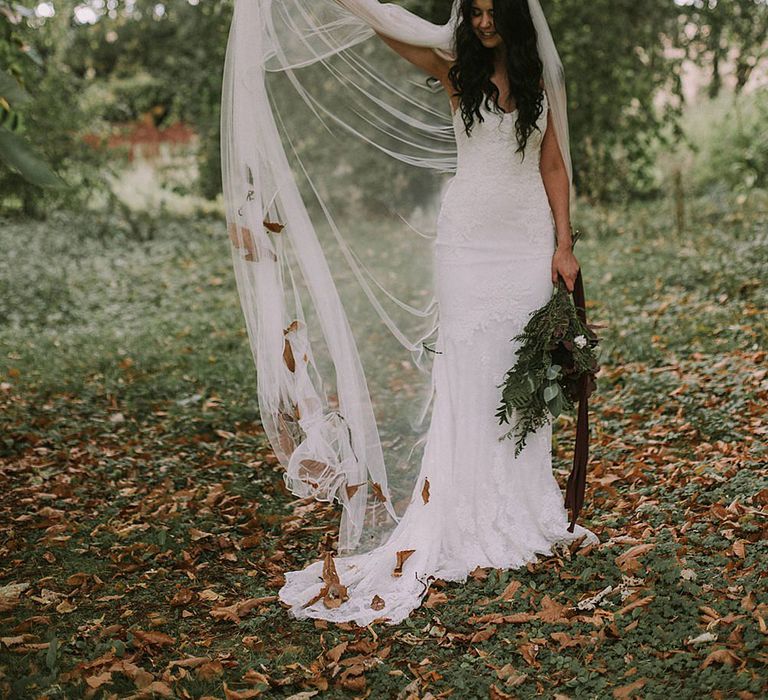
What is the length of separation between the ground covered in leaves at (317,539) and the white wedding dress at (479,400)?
0.16 m

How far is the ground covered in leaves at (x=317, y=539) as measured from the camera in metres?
3.46

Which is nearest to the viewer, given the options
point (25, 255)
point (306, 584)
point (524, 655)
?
point (524, 655)

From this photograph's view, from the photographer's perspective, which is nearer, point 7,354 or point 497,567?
point 497,567

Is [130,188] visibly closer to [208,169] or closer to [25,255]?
[208,169]

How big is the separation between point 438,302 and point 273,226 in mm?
846

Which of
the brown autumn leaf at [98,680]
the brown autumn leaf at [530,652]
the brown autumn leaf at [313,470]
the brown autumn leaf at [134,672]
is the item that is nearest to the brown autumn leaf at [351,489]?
the brown autumn leaf at [313,470]

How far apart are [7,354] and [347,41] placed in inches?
216

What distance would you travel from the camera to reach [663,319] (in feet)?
26.4

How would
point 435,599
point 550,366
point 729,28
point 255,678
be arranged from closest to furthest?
point 255,678
point 435,599
point 550,366
point 729,28

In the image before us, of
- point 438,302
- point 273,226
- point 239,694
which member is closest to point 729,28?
point 438,302

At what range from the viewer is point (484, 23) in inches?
153

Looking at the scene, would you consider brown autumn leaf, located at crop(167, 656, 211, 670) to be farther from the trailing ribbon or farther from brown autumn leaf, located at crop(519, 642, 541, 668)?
the trailing ribbon

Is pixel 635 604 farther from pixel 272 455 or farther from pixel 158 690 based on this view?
pixel 272 455

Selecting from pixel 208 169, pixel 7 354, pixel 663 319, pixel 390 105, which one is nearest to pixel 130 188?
pixel 208 169
